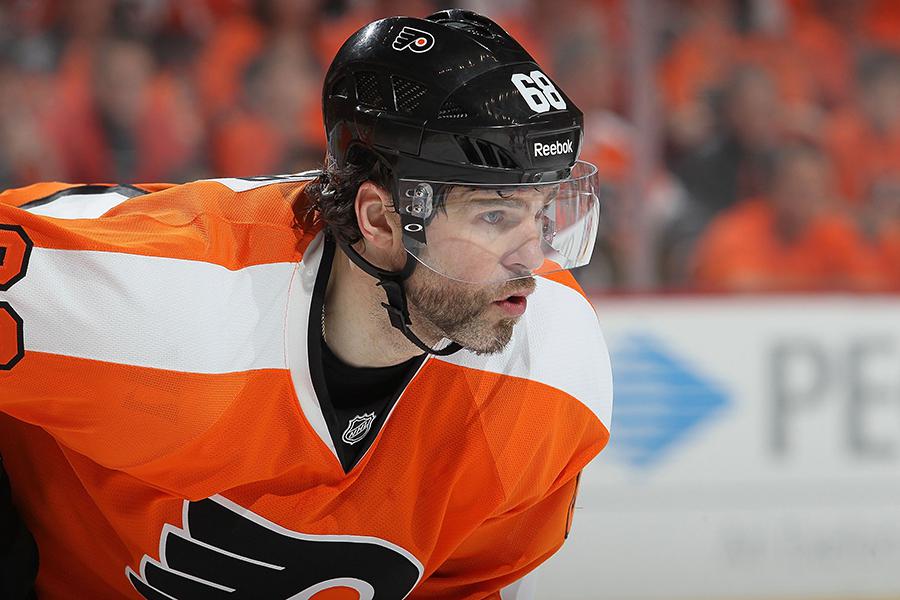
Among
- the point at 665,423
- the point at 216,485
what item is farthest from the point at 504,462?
the point at 665,423

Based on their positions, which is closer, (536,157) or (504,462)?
(536,157)

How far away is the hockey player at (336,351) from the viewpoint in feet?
5.54

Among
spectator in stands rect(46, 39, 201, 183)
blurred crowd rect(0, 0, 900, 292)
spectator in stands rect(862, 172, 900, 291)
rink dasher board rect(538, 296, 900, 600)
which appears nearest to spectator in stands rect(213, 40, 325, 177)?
blurred crowd rect(0, 0, 900, 292)

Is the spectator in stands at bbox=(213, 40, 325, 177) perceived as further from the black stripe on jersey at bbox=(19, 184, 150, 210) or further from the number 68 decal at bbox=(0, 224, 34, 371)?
the number 68 decal at bbox=(0, 224, 34, 371)

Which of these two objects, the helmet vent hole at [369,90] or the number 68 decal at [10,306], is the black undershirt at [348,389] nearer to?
the helmet vent hole at [369,90]

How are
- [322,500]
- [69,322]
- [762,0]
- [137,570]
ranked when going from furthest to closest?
[762,0] < [137,570] < [322,500] < [69,322]

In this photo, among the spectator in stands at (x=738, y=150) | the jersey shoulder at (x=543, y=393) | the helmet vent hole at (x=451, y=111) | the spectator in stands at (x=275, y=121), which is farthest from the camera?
the spectator in stands at (x=738, y=150)

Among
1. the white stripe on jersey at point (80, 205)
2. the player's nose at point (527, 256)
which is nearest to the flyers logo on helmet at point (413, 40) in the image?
the player's nose at point (527, 256)

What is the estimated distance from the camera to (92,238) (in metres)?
1.69

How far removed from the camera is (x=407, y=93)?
179 centimetres

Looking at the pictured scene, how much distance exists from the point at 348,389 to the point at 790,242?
2.47m

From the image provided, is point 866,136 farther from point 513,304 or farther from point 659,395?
point 513,304

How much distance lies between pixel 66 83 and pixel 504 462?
2414 millimetres

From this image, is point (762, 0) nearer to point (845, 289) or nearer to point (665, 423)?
point (845, 289)
